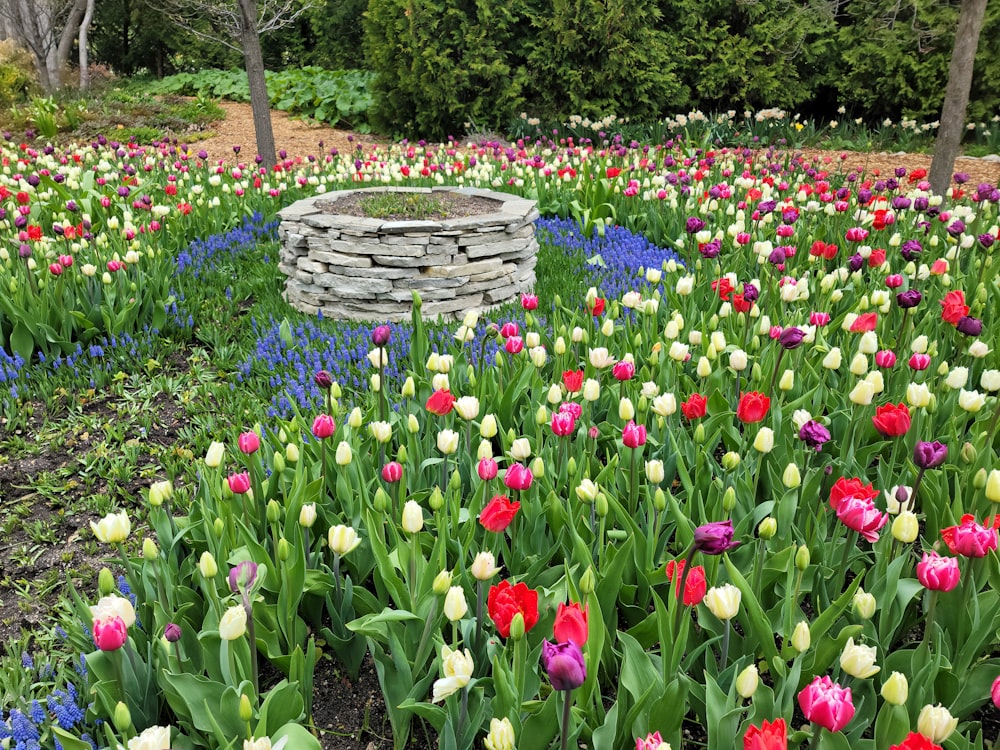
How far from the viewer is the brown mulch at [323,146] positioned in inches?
377

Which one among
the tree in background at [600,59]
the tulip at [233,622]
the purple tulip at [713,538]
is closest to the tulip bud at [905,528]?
the purple tulip at [713,538]

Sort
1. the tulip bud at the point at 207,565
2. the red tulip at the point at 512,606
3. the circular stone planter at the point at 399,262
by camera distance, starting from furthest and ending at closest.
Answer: the circular stone planter at the point at 399,262 → the tulip bud at the point at 207,565 → the red tulip at the point at 512,606

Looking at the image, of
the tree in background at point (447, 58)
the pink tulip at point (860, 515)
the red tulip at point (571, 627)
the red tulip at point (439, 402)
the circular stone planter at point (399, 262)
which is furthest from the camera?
the tree in background at point (447, 58)

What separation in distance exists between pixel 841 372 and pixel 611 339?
36.8 inches

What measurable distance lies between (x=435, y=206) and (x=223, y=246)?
68.6 inches

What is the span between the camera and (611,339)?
3.30m

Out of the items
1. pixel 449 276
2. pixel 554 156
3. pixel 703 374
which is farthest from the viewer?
pixel 554 156

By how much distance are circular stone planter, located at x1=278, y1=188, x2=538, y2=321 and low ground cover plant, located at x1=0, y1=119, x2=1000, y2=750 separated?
570 millimetres

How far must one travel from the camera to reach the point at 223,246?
559 centimetres

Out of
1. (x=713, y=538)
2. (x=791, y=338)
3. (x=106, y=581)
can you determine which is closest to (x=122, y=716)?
(x=106, y=581)

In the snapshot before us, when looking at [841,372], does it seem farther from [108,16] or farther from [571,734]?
[108,16]

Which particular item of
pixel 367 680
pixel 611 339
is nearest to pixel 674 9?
pixel 611 339

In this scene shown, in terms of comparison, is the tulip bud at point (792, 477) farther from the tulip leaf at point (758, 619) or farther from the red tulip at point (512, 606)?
the red tulip at point (512, 606)

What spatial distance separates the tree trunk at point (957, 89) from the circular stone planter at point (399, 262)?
4.07 meters
